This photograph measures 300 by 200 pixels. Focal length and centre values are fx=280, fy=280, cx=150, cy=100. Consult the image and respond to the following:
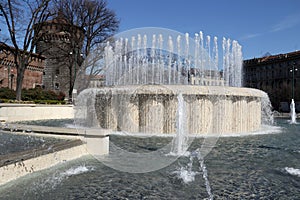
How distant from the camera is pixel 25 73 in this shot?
55.2m

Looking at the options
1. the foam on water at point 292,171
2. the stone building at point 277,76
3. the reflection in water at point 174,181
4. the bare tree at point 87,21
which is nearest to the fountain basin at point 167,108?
the reflection in water at point 174,181

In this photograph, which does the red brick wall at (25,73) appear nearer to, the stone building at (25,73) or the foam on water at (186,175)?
the stone building at (25,73)

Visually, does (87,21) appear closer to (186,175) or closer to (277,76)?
(186,175)

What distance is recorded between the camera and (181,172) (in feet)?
18.1

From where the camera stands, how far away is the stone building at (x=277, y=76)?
5456 centimetres

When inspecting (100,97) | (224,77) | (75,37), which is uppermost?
(75,37)

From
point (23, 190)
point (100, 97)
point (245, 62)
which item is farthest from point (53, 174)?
point (245, 62)

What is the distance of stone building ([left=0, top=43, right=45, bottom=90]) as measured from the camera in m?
48.0

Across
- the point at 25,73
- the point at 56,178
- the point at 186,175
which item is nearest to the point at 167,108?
the point at 186,175

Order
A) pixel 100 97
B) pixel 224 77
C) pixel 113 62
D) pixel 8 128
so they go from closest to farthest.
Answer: pixel 8 128 → pixel 100 97 → pixel 113 62 → pixel 224 77

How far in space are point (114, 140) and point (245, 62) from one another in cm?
7382

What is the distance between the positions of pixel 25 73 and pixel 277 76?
56239 millimetres

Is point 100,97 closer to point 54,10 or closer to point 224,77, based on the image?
point 224,77

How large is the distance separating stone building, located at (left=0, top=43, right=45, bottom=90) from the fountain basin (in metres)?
36.7
